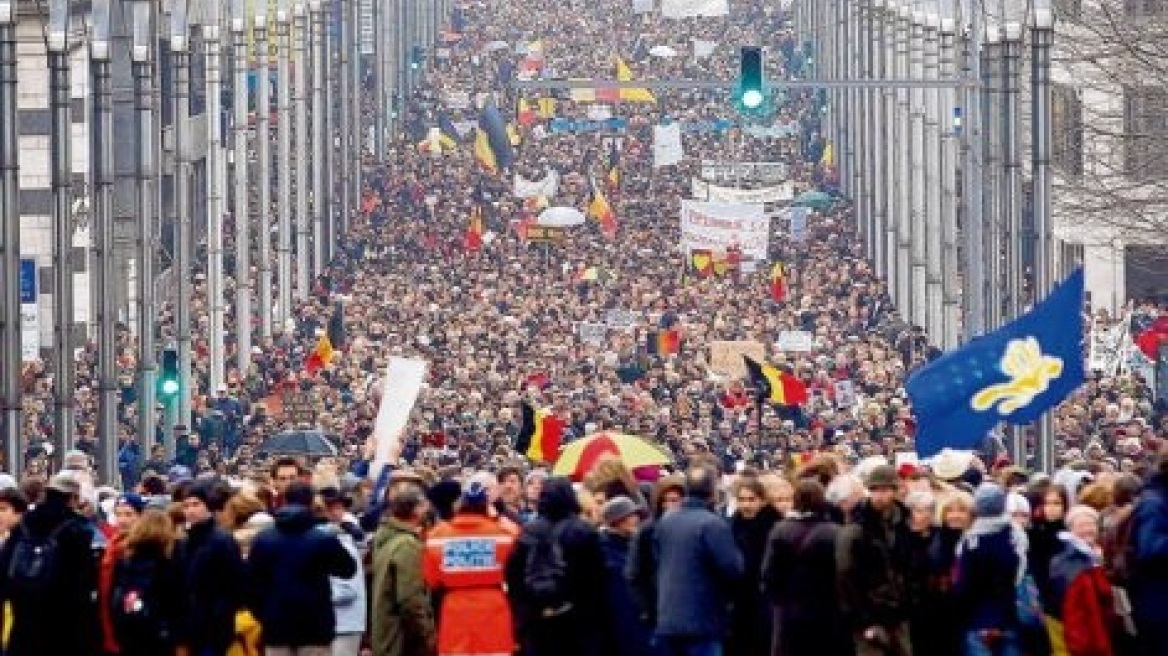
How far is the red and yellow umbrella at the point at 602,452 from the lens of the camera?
3522 centimetres

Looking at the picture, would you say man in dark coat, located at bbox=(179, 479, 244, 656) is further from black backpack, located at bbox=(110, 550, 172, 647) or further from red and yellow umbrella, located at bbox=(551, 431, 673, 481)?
red and yellow umbrella, located at bbox=(551, 431, 673, 481)

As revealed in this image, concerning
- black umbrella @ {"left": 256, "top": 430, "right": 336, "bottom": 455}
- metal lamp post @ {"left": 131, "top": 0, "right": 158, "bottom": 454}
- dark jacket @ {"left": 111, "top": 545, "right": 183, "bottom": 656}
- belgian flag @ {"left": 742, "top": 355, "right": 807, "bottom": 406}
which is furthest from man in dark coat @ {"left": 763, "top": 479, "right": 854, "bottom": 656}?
metal lamp post @ {"left": 131, "top": 0, "right": 158, "bottom": 454}

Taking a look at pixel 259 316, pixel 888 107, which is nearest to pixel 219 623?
pixel 259 316

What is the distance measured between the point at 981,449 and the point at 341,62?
59.7m

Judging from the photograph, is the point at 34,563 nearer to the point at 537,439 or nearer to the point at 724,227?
the point at 537,439

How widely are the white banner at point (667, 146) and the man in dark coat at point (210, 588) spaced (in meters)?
81.0

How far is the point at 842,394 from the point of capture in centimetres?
6203

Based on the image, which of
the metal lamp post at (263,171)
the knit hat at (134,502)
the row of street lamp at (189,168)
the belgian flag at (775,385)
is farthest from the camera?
the metal lamp post at (263,171)

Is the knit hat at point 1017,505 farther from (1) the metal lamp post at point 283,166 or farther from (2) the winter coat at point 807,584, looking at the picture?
(1) the metal lamp post at point 283,166

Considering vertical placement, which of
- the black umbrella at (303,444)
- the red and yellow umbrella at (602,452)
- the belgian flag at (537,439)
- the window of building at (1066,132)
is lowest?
the window of building at (1066,132)

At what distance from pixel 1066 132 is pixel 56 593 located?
187 feet

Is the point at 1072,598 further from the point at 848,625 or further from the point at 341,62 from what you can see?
the point at 341,62

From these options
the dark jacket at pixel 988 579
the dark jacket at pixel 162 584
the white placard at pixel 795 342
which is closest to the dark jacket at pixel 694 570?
the dark jacket at pixel 988 579

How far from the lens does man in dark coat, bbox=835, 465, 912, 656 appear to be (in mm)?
25859
